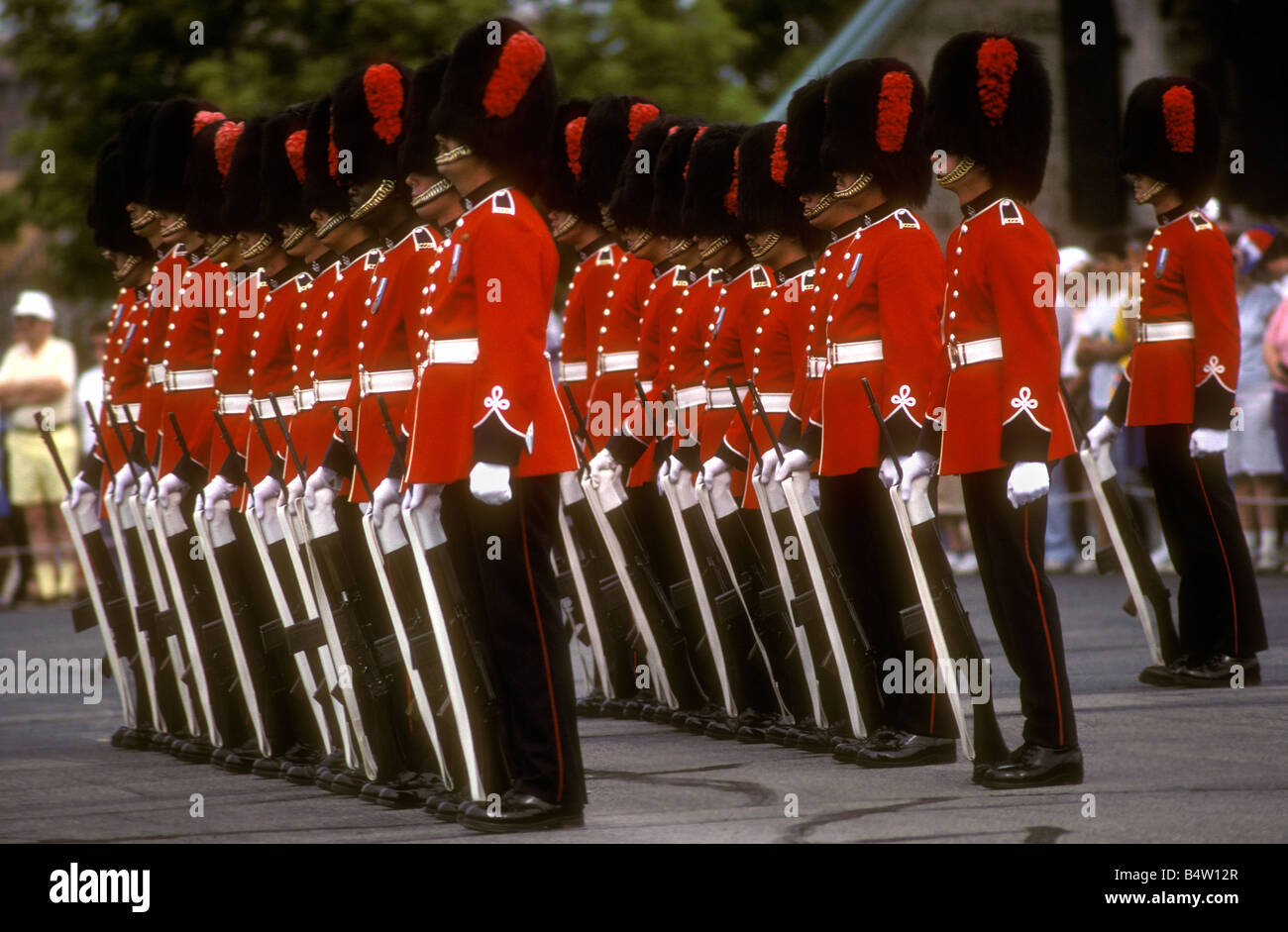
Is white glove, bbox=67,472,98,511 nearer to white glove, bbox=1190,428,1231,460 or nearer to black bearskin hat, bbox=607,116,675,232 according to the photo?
black bearskin hat, bbox=607,116,675,232

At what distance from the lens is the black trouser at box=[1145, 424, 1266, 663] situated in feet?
27.9

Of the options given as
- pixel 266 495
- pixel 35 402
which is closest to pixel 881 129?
pixel 266 495

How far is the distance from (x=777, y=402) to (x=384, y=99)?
65.3 inches

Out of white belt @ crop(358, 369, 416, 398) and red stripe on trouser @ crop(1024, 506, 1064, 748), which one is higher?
white belt @ crop(358, 369, 416, 398)

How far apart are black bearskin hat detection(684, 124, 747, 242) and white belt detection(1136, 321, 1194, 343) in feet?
5.40

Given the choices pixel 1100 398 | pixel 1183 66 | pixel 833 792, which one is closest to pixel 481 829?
pixel 833 792

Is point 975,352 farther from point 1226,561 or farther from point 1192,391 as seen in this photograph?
point 1226,561

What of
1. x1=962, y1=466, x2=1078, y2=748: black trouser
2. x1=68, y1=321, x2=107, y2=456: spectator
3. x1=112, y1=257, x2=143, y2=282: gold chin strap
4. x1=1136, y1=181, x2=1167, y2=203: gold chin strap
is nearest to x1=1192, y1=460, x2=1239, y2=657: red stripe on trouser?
x1=1136, y1=181, x2=1167, y2=203: gold chin strap

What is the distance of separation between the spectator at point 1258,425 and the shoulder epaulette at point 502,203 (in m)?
7.36

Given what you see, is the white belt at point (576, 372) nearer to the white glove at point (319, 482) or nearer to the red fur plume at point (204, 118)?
the red fur plume at point (204, 118)

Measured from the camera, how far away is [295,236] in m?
7.42

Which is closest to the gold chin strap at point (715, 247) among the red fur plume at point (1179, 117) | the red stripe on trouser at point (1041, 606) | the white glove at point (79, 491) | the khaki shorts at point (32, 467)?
the red fur plume at point (1179, 117)

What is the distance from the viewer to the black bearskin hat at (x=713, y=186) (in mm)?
8188
